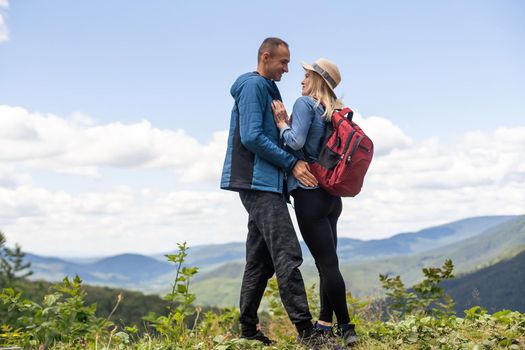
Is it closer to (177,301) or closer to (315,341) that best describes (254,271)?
(315,341)

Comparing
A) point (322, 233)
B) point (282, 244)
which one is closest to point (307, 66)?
point (322, 233)

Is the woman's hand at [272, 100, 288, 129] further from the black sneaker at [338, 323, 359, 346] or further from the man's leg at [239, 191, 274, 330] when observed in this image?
the black sneaker at [338, 323, 359, 346]

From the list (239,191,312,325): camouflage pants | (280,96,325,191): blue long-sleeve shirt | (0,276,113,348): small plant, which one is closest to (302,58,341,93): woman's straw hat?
(280,96,325,191): blue long-sleeve shirt

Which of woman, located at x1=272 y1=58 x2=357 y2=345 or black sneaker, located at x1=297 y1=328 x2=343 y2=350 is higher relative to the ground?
woman, located at x1=272 y1=58 x2=357 y2=345

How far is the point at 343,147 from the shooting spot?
15.9ft

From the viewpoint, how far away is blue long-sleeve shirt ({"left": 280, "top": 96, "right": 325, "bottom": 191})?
4883 mm

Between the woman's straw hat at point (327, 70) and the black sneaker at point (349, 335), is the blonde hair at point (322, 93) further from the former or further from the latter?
the black sneaker at point (349, 335)

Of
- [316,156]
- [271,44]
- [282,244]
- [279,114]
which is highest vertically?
[271,44]

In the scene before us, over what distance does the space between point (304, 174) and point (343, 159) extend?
39 centimetres

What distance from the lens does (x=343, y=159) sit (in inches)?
190

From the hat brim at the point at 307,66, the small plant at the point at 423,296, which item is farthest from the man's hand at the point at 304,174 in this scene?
the small plant at the point at 423,296

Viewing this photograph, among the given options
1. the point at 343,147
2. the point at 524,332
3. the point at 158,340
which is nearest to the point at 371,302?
the point at 524,332

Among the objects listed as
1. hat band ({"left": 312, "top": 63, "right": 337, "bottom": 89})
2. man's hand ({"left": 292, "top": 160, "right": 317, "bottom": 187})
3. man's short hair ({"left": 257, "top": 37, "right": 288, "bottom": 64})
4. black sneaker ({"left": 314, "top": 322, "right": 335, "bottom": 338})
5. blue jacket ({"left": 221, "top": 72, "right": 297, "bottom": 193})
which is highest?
man's short hair ({"left": 257, "top": 37, "right": 288, "bottom": 64})

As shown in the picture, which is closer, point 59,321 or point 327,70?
point 327,70
